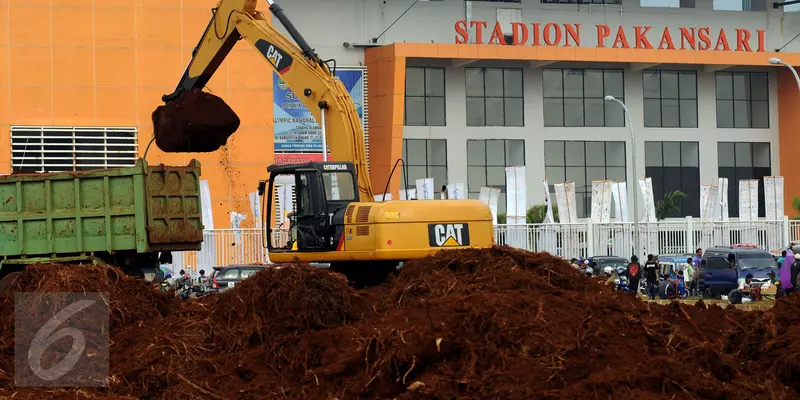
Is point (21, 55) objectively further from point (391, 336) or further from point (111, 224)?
point (391, 336)

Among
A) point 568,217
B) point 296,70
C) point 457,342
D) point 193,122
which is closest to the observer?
point 457,342

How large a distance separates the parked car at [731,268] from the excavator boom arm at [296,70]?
16952mm

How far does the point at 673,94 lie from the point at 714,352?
181 feet

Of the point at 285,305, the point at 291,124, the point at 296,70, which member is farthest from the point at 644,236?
the point at 285,305

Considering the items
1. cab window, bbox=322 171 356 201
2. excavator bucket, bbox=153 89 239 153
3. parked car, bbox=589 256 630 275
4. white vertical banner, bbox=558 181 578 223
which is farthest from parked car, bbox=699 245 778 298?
cab window, bbox=322 171 356 201

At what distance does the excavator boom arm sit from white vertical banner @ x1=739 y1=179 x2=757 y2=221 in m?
31.0

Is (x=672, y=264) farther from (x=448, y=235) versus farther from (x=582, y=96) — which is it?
(x=582, y=96)

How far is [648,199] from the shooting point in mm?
47781

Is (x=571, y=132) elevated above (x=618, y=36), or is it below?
below

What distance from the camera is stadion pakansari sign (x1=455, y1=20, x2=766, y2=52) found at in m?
58.5

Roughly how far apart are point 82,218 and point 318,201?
5511 mm

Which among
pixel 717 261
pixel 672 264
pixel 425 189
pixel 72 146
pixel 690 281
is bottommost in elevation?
pixel 690 281

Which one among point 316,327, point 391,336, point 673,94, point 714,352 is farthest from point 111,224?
point 673,94

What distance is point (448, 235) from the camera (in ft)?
56.6
